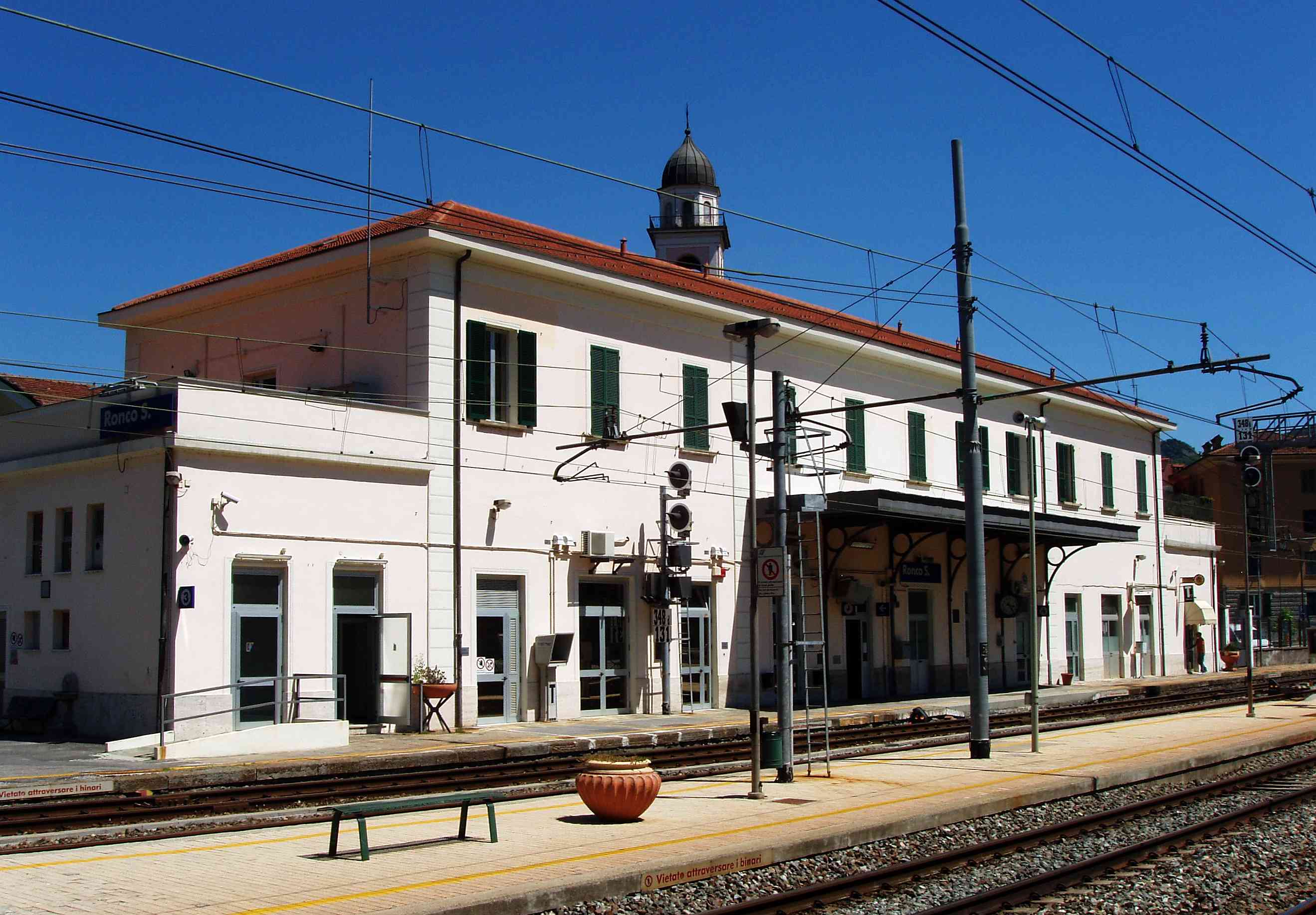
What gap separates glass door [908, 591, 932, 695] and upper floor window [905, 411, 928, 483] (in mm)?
3173

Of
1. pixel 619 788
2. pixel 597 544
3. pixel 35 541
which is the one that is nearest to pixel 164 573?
pixel 35 541

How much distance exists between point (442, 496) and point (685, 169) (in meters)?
42.9

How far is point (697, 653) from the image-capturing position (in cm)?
3019

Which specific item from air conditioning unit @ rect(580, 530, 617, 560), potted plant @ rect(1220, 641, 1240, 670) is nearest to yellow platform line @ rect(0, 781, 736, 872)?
air conditioning unit @ rect(580, 530, 617, 560)

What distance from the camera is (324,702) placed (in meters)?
23.0

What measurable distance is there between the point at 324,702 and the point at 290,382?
24.0 feet

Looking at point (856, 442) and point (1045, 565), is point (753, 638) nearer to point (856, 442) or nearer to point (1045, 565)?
point (856, 442)

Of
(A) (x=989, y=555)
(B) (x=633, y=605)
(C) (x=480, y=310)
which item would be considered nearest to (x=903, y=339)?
(A) (x=989, y=555)

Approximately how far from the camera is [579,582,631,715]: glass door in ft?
91.5

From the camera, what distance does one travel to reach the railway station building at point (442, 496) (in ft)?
73.2

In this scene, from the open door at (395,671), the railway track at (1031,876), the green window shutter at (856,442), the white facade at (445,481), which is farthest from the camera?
the green window shutter at (856,442)

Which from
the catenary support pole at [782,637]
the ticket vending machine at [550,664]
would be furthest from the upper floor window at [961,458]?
the catenary support pole at [782,637]

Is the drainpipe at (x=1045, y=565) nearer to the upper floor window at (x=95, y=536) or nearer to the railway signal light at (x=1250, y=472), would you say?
the railway signal light at (x=1250, y=472)

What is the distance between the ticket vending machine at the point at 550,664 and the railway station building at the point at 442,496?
8 centimetres
